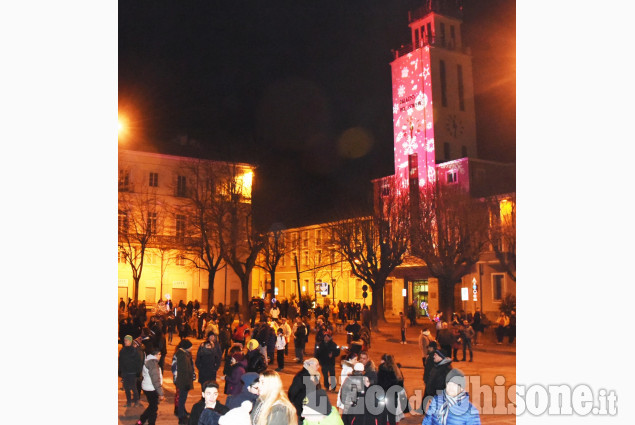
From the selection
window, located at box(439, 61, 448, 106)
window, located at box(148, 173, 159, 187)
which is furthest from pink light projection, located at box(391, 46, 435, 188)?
window, located at box(148, 173, 159, 187)

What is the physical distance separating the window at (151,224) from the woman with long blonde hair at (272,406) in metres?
40.0

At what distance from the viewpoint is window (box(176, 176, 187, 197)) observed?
5588 cm

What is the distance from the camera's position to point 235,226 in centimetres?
3756

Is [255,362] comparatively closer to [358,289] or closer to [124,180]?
[124,180]

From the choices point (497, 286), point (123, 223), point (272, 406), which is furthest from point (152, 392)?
point (497, 286)

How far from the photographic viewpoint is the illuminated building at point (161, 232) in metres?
48.0

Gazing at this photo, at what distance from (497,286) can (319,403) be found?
142 ft

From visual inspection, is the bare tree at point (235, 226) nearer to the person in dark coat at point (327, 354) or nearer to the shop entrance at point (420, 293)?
the shop entrance at point (420, 293)

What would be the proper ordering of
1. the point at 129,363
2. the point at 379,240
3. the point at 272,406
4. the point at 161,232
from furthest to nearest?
the point at 161,232, the point at 379,240, the point at 129,363, the point at 272,406

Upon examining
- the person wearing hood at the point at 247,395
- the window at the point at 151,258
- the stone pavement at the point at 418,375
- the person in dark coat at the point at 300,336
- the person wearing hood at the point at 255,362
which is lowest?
the stone pavement at the point at 418,375

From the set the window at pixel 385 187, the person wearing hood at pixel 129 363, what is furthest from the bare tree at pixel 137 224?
the person wearing hood at pixel 129 363

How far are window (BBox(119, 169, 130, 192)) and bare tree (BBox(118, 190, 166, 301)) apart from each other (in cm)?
41

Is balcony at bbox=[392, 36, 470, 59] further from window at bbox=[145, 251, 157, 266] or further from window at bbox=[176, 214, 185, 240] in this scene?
window at bbox=[145, 251, 157, 266]
